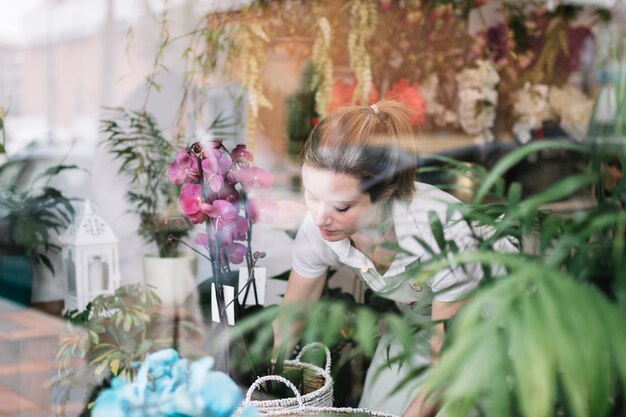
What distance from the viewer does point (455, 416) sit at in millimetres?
980

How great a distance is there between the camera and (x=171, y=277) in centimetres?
247

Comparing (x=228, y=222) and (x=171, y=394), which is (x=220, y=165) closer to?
(x=228, y=222)

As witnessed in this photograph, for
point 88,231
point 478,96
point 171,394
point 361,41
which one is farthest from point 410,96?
point 171,394

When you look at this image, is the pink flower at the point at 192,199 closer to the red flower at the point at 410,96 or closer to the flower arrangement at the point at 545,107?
the red flower at the point at 410,96

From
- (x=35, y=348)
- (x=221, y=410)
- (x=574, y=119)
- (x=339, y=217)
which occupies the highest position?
(x=574, y=119)

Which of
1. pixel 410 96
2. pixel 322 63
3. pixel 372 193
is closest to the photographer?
pixel 372 193

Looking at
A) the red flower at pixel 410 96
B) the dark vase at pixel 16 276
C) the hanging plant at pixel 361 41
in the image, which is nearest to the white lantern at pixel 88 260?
the dark vase at pixel 16 276

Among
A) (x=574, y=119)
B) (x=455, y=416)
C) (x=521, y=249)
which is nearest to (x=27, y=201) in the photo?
(x=521, y=249)

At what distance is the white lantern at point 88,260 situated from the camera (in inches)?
94.3

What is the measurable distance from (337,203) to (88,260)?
0.87 m

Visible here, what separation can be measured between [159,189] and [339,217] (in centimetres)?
76

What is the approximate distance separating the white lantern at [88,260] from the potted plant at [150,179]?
0.32 ft

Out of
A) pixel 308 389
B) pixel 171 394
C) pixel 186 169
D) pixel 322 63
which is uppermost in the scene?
pixel 322 63

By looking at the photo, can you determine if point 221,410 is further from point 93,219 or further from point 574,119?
point 574,119
